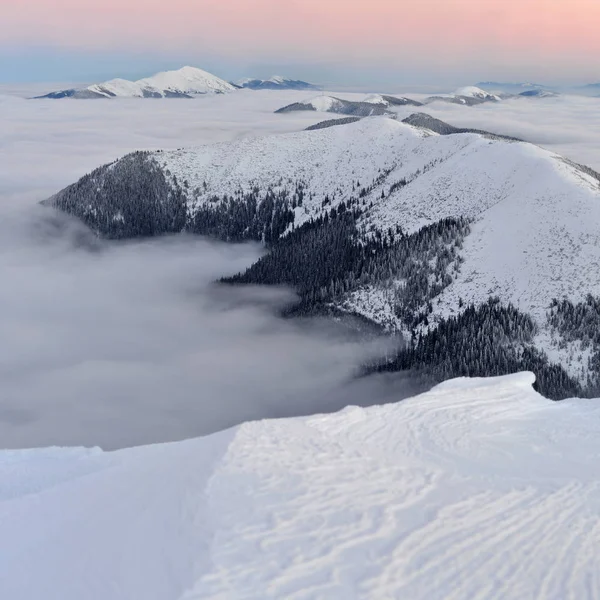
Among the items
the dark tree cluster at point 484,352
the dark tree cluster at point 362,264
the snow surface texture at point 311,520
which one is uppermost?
the snow surface texture at point 311,520

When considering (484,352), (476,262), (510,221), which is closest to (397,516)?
(484,352)

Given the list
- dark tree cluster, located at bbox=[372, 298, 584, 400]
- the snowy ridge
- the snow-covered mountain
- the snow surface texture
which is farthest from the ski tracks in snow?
the snowy ridge

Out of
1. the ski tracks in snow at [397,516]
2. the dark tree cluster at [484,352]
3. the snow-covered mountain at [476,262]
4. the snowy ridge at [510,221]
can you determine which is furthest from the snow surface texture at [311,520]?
the snowy ridge at [510,221]

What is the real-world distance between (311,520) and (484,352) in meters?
92.3

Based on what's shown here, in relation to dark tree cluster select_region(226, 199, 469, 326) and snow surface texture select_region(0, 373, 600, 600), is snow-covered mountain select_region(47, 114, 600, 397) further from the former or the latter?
snow surface texture select_region(0, 373, 600, 600)

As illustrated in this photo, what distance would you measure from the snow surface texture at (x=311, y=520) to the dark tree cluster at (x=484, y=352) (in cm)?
7028

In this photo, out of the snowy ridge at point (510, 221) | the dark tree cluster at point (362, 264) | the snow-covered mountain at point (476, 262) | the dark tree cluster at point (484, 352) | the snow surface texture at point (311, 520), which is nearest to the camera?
the snow surface texture at point (311, 520)

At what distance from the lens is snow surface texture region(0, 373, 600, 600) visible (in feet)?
76.0

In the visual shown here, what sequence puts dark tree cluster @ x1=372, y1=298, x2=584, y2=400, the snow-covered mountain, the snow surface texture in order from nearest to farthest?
1. the snow surface texture
2. dark tree cluster @ x1=372, y1=298, x2=584, y2=400
3. the snow-covered mountain

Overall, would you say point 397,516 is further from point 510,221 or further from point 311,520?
point 510,221

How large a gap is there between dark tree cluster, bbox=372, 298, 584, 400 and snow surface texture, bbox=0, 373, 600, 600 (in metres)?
70.3

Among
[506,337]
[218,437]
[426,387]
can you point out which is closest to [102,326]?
[426,387]

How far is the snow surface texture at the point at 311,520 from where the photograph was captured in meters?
23.2

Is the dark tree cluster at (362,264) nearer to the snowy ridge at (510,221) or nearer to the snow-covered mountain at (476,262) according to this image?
the snow-covered mountain at (476,262)
